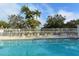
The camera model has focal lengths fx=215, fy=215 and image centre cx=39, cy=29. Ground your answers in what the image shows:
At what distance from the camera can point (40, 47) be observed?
5.13 metres

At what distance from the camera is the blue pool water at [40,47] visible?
16.3ft

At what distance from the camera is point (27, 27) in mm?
5172

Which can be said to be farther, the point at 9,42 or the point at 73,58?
the point at 9,42

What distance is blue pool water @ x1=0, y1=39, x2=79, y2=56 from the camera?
195 inches

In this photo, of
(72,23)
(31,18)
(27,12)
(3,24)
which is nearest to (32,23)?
(31,18)

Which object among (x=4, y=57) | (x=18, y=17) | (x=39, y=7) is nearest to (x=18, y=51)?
(x=4, y=57)

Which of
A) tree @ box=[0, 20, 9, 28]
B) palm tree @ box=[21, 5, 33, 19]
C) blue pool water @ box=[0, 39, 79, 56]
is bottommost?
blue pool water @ box=[0, 39, 79, 56]

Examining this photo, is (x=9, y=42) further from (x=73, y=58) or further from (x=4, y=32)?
(x=73, y=58)

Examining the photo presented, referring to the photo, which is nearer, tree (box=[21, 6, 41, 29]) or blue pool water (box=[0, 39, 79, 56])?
blue pool water (box=[0, 39, 79, 56])

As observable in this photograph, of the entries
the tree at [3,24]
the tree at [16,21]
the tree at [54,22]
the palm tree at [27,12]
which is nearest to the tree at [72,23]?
the tree at [54,22]

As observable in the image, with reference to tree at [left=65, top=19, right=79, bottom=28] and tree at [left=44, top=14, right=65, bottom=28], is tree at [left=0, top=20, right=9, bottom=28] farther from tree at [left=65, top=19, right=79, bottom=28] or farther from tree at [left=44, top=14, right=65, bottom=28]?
tree at [left=65, top=19, right=79, bottom=28]

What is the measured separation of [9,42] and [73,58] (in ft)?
5.23

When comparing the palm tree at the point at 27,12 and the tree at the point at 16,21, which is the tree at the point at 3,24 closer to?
the tree at the point at 16,21

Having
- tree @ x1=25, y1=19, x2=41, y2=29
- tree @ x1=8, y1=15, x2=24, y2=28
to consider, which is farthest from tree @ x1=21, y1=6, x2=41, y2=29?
tree @ x1=8, y1=15, x2=24, y2=28
